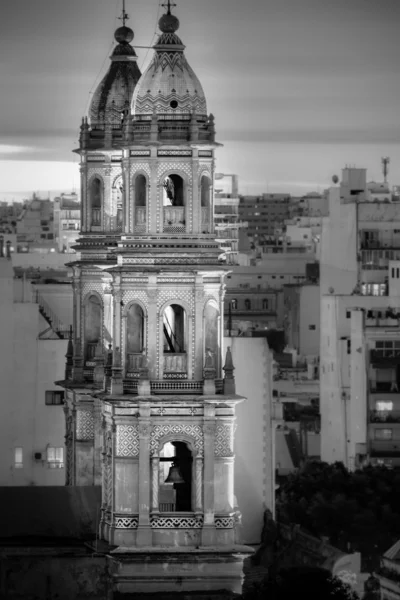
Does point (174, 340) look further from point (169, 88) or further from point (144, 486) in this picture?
point (169, 88)

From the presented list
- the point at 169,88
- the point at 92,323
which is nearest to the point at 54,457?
the point at 92,323

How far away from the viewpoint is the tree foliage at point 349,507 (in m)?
106

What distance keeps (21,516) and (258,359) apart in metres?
20.7

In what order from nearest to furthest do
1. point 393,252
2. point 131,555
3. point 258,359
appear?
point 131,555 → point 258,359 → point 393,252

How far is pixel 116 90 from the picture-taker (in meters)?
86.7

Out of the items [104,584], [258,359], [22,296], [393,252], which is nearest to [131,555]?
[104,584]

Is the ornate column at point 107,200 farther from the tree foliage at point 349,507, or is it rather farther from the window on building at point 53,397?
the tree foliage at point 349,507

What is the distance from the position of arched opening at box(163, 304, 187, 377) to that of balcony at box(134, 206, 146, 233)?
67.2 inches

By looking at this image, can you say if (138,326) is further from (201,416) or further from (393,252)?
(393,252)

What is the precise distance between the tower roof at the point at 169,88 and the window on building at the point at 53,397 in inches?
1148

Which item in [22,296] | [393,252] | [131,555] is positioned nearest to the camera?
[131,555]

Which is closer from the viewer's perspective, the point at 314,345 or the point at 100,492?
the point at 100,492

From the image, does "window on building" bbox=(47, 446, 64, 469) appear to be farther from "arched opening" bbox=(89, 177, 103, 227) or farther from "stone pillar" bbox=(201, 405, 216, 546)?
"stone pillar" bbox=(201, 405, 216, 546)

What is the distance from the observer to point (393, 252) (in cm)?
16812
